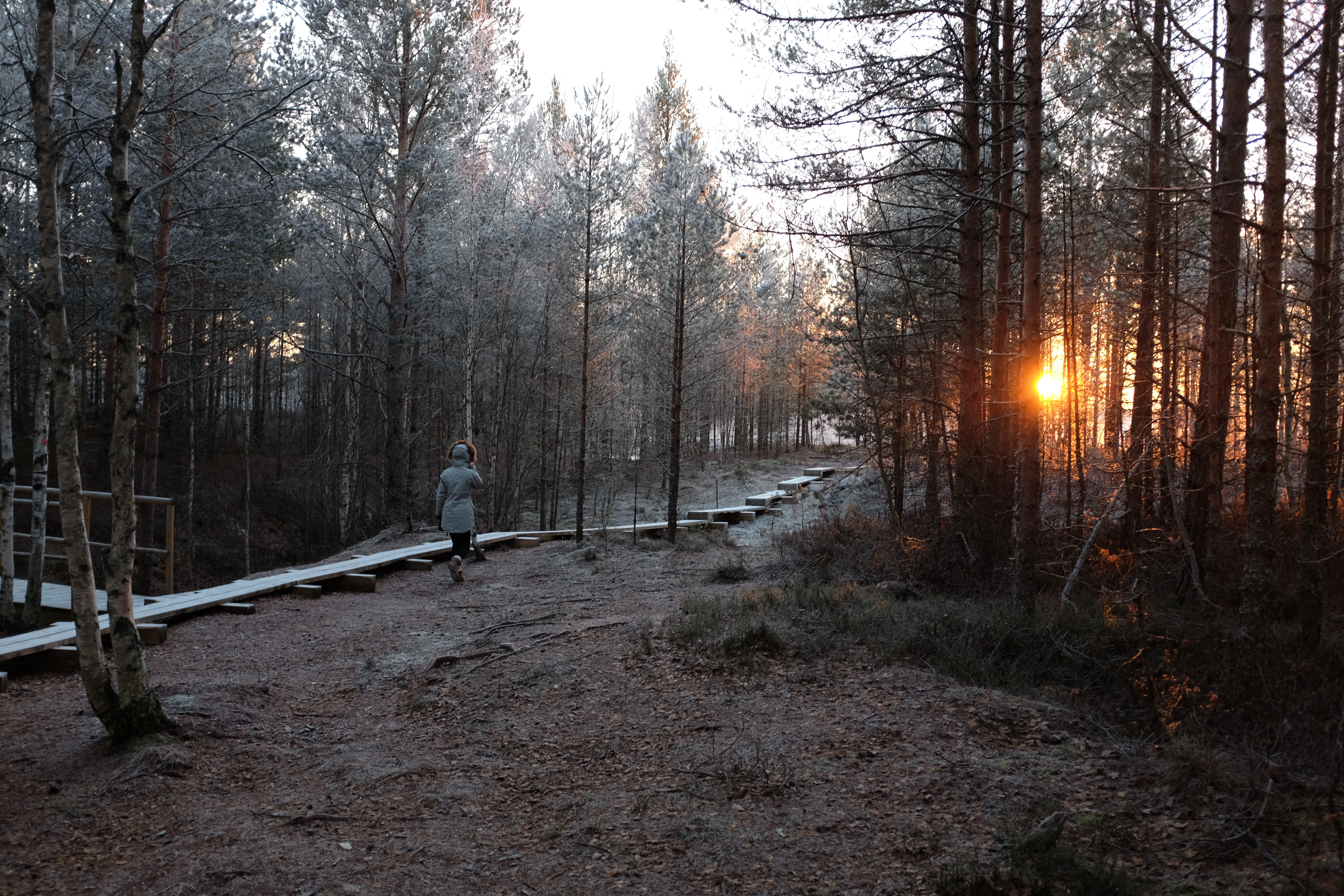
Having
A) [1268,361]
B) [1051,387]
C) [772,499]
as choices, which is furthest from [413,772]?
[772,499]

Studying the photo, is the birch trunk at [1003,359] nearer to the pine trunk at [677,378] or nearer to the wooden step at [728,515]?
the pine trunk at [677,378]

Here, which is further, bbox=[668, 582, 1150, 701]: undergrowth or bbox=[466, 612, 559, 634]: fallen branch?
bbox=[466, 612, 559, 634]: fallen branch

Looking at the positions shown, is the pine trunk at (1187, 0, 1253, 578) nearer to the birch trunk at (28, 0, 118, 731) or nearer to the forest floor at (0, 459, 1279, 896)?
the forest floor at (0, 459, 1279, 896)

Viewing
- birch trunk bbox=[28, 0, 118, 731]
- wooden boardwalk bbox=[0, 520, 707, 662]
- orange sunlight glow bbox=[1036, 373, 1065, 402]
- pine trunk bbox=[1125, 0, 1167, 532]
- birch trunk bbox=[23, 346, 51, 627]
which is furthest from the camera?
birch trunk bbox=[23, 346, 51, 627]

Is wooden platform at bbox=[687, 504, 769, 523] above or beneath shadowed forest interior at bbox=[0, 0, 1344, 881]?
beneath

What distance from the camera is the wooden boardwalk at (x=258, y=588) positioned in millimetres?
7078

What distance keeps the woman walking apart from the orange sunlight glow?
725 cm

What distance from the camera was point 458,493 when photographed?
11.1 meters

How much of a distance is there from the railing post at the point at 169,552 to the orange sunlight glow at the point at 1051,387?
969 centimetres

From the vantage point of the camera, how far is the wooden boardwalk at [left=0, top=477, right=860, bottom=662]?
7.08 m

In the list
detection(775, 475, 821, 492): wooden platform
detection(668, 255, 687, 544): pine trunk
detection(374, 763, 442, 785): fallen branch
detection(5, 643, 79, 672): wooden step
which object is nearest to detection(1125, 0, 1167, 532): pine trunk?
detection(374, 763, 442, 785): fallen branch

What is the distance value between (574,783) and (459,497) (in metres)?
7.11

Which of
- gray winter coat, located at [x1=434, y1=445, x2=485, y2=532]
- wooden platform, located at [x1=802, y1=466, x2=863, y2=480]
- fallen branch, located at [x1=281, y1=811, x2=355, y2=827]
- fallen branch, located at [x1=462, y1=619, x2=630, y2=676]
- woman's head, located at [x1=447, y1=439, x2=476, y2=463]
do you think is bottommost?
fallen branch, located at [x1=281, y1=811, x2=355, y2=827]

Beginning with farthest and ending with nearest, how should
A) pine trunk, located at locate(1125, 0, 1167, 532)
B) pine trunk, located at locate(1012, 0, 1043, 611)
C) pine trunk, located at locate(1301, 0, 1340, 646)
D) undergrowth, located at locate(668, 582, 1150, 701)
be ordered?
pine trunk, located at locate(1125, 0, 1167, 532) < pine trunk, located at locate(1012, 0, 1043, 611) < undergrowth, located at locate(668, 582, 1150, 701) < pine trunk, located at locate(1301, 0, 1340, 646)
